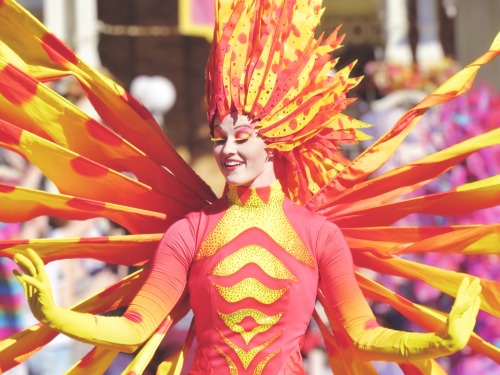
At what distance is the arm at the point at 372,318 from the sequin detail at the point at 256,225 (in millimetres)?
68

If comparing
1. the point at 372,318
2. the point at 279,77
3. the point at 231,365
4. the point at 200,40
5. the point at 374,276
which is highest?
the point at 200,40

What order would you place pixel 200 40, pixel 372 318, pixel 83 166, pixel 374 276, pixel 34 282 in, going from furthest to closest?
1. pixel 200 40
2. pixel 374 276
3. pixel 83 166
4. pixel 372 318
5. pixel 34 282

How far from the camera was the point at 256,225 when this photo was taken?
3.79m

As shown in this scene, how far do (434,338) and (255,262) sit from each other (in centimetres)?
57

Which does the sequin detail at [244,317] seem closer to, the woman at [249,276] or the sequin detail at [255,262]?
the woman at [249,276]

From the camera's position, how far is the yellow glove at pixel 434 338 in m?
3.35

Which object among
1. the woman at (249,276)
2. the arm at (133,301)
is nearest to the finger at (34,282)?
the arm at (133,301)

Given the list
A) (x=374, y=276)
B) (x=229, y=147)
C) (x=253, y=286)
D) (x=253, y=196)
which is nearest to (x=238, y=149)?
(x=229, y=147)

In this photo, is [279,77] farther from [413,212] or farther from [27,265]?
[27,265]

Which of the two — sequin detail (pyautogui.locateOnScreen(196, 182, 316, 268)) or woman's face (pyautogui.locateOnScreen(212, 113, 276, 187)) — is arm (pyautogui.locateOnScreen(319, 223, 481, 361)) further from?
woman's face (pyautogui.locateOnScreen(212, 113, 276, 187))

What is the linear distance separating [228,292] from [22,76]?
0.84 m

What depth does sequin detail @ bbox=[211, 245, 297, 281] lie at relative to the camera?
3.72m

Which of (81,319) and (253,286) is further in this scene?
(253,286)

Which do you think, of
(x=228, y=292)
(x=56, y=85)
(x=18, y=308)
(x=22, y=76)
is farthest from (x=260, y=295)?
(x=56, y=85)
